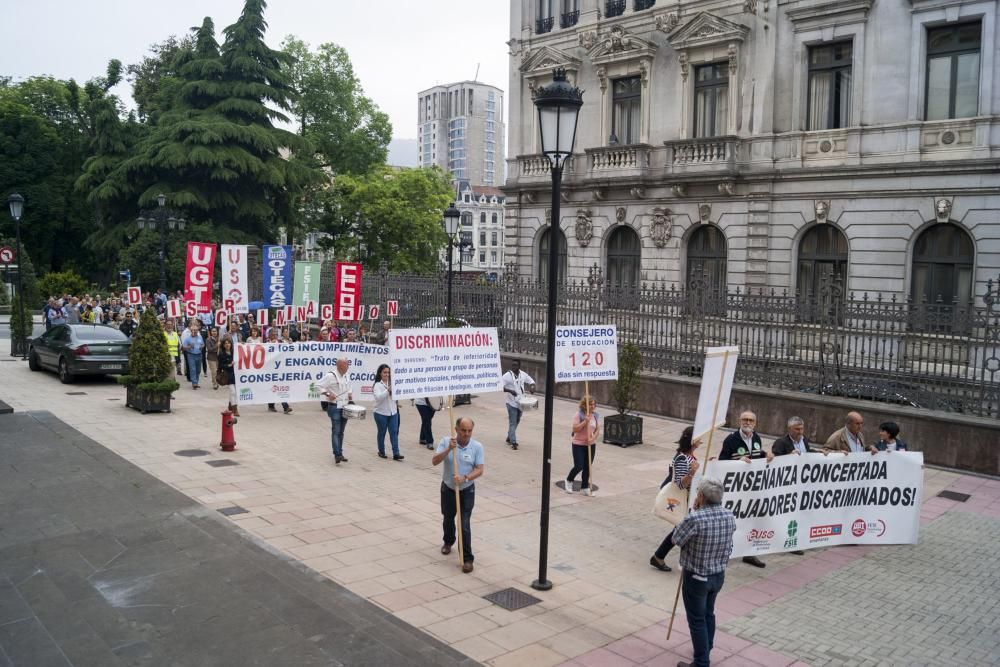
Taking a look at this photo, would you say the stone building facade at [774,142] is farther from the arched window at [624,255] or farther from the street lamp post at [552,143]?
the street lamp post at [552,143]

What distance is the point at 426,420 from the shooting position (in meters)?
15.7

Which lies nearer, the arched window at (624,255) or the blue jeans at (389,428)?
the blue jeans at (389,428)

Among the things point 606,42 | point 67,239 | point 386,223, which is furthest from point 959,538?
point 67,239

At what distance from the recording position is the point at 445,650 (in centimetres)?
722

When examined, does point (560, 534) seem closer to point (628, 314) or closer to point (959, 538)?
point (959, 538)

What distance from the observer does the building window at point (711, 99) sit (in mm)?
27422

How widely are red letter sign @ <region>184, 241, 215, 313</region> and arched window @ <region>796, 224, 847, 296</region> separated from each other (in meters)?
16.8

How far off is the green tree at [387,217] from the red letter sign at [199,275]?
32.1 meters

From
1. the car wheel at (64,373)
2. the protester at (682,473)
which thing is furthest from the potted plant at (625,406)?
the car wheel at (64,373)

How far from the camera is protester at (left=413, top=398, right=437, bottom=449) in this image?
15688 millimetres

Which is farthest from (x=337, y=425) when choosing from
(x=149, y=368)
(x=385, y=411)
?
(x=149, y=368)

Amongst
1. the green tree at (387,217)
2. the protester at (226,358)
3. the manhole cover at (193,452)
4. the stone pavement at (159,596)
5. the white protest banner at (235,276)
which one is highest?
the green tree at (387,217)

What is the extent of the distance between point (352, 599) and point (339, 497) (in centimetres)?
384

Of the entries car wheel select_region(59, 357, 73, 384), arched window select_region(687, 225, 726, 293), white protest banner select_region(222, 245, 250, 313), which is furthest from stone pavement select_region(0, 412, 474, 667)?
arched window select_region(687, 225, 726, 293)
